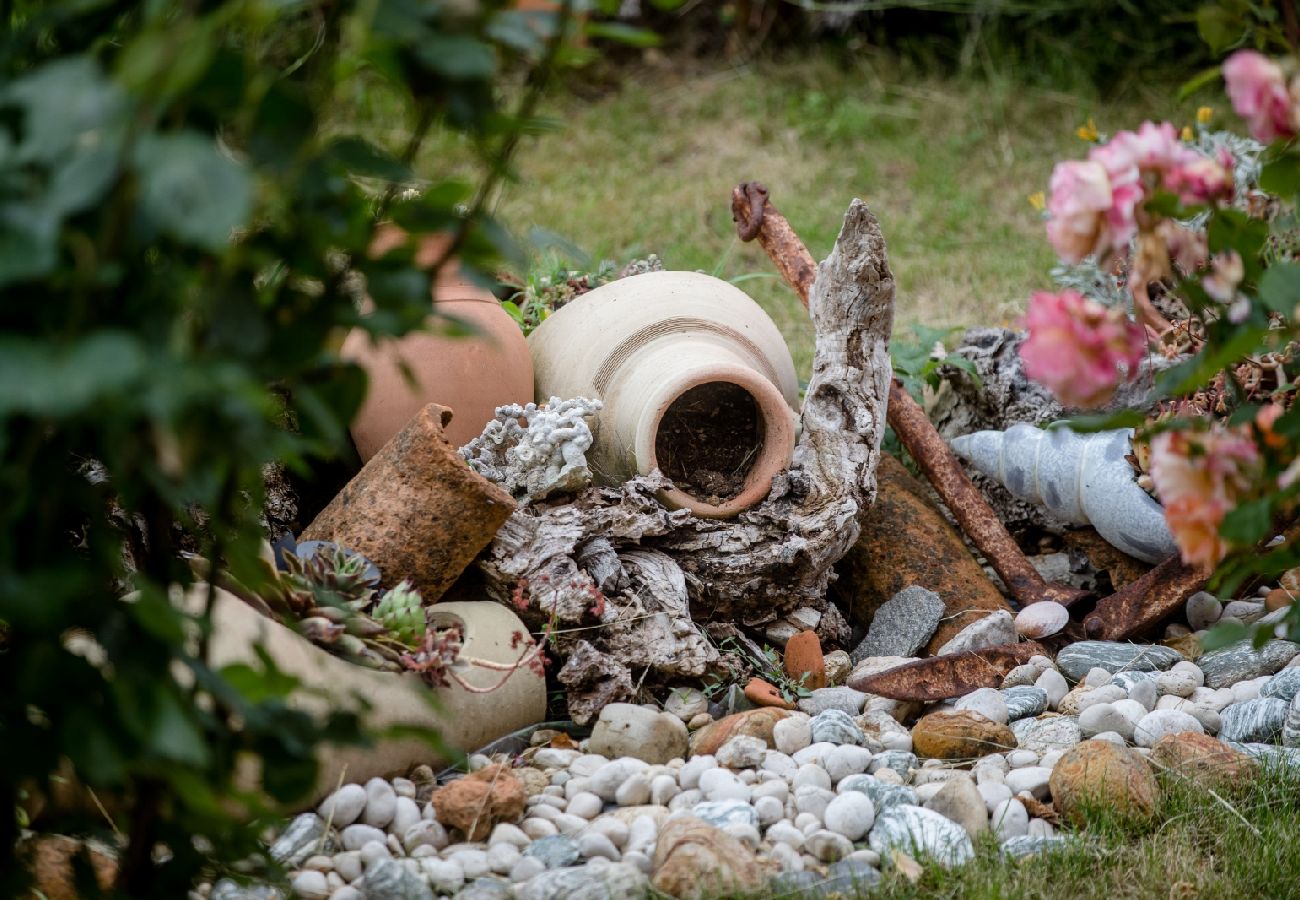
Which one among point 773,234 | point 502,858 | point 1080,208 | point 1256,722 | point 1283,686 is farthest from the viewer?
point 773,234

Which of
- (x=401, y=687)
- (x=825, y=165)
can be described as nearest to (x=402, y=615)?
(x=401, y=687)

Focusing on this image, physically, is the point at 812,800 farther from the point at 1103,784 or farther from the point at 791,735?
the point at 1103,784

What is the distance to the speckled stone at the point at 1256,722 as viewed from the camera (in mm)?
2211

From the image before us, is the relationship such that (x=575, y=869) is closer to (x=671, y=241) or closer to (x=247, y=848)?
(x=247, y=848)

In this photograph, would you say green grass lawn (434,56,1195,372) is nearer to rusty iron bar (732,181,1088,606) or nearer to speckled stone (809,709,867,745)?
rusty iron bar (732,181,1088,606)

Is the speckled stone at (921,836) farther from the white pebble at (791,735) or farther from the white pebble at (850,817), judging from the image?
the white pebble at (791,735)

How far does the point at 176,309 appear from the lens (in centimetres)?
100

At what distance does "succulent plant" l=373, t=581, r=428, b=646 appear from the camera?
213cm

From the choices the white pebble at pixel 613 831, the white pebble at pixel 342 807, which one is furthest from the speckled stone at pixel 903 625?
the white pebble at pixel 342 807

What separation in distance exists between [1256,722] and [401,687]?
149 centimetres

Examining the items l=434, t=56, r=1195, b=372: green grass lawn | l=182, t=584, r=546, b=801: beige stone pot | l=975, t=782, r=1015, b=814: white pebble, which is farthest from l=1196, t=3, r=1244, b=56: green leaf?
l=434, t=56, r=1195, b=372: green grass lawn

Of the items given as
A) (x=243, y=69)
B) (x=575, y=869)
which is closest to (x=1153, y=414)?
(x=575, y=869)

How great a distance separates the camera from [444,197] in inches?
43.8

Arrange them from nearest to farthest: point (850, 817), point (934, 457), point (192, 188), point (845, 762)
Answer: point (192, 188) < point (850, 817) < point (845, 762) < point (934, 457)
